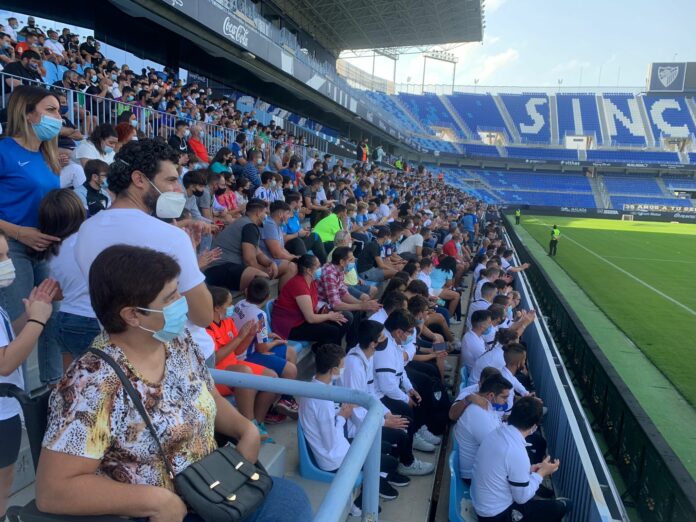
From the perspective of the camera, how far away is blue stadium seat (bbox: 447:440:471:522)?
3.86 meters

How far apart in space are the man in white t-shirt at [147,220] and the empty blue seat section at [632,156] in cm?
6027

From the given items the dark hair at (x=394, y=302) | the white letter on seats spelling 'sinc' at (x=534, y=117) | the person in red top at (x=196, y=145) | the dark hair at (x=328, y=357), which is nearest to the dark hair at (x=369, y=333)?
the dark hair at (x=328, y=357)

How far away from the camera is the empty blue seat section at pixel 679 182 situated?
5359 cm

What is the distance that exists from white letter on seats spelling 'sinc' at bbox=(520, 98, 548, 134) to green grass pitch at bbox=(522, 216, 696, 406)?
1068 inches

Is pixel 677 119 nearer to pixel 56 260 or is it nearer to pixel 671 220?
pixel 671 220

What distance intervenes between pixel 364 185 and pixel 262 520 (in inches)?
544

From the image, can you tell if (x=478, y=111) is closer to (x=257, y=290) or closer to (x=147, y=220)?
(x=257, y=290)

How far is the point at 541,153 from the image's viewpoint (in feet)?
187

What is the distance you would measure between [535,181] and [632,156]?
10047 mm

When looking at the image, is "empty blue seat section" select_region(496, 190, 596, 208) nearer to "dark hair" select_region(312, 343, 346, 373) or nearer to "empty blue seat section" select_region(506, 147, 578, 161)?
"empty blue seat section" select_region(506, 147, 578, 161)

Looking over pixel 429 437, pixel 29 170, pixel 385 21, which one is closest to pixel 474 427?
pixel 429 437

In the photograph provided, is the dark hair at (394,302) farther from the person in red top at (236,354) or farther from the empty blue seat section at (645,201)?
the empty blue seat section at (645,201)

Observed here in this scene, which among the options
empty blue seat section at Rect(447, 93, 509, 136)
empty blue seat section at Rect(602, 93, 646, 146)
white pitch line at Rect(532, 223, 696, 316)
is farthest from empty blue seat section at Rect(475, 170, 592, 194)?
white pitch line at Rect(532, 223, 696, 316)

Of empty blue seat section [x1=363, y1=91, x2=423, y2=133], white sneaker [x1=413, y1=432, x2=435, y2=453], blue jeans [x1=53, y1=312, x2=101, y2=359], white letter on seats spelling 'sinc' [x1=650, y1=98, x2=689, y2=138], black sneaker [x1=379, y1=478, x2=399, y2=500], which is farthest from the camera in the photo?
white letter on seats spelling 'sinc' [x1=650, y1=98, x2=689, y2=138]
